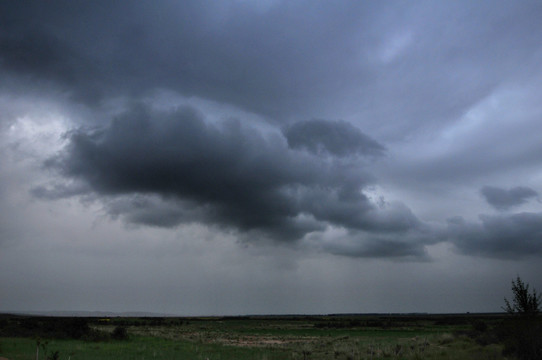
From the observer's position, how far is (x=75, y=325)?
199 ft

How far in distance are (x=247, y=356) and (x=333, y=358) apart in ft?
24.4

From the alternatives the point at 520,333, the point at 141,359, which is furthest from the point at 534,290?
the point at 141,359

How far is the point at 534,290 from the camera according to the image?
2714 cm

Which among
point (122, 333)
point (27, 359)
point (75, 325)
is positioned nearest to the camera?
point (27, 359)

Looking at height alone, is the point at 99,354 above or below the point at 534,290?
below

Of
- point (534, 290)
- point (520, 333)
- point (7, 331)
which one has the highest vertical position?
point (534, 290)

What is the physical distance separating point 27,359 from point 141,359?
7924mm

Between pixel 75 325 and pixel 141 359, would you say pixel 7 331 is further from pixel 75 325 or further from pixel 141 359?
pixel 141 359

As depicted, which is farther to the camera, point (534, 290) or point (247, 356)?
point (247, 356)

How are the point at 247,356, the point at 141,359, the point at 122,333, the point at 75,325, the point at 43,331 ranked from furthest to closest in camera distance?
the point at 75,325 < the point at 43,331 < the point at 122,333 < the point at 247,356 < the point at 141,359

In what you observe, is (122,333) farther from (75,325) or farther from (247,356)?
(247,356)

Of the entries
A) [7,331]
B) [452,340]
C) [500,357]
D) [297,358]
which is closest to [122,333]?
[7,331]

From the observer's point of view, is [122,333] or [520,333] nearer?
[520,333]

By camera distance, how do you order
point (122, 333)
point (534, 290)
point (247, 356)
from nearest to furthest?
point (534, 290) → point (247, 356) → point (122, 333)
